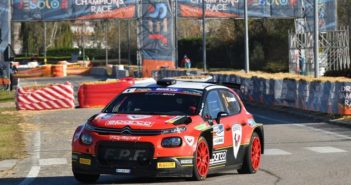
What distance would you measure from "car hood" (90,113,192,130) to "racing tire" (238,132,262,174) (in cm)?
200

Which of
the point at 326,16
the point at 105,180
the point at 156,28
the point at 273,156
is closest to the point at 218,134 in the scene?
the point at 105,180

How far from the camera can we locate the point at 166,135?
11164 mm

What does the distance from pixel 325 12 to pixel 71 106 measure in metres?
27.2

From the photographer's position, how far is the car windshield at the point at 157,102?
39.8 ft

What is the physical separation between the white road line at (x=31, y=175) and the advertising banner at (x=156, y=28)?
37.9 m

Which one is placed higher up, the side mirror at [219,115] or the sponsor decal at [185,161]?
the side mirror at [219,115]

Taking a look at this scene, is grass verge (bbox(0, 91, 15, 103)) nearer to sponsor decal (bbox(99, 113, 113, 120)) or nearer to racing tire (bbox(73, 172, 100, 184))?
Result: racing tire (bbox(73, 172, 100, 184))

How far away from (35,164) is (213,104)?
4.77 meters

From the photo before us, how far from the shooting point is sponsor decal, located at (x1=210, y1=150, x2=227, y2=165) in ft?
39.8

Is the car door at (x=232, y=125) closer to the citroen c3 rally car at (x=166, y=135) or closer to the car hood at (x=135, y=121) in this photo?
the citroen c3 rally car at (x=166, y=135)

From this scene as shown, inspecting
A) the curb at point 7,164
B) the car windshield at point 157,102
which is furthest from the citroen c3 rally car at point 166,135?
the curb at point 7,164

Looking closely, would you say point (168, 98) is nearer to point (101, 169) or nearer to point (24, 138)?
point (101, 169)

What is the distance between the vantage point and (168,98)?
12336 millimetres

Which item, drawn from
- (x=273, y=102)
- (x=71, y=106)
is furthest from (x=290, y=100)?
(x=71, y=106)
